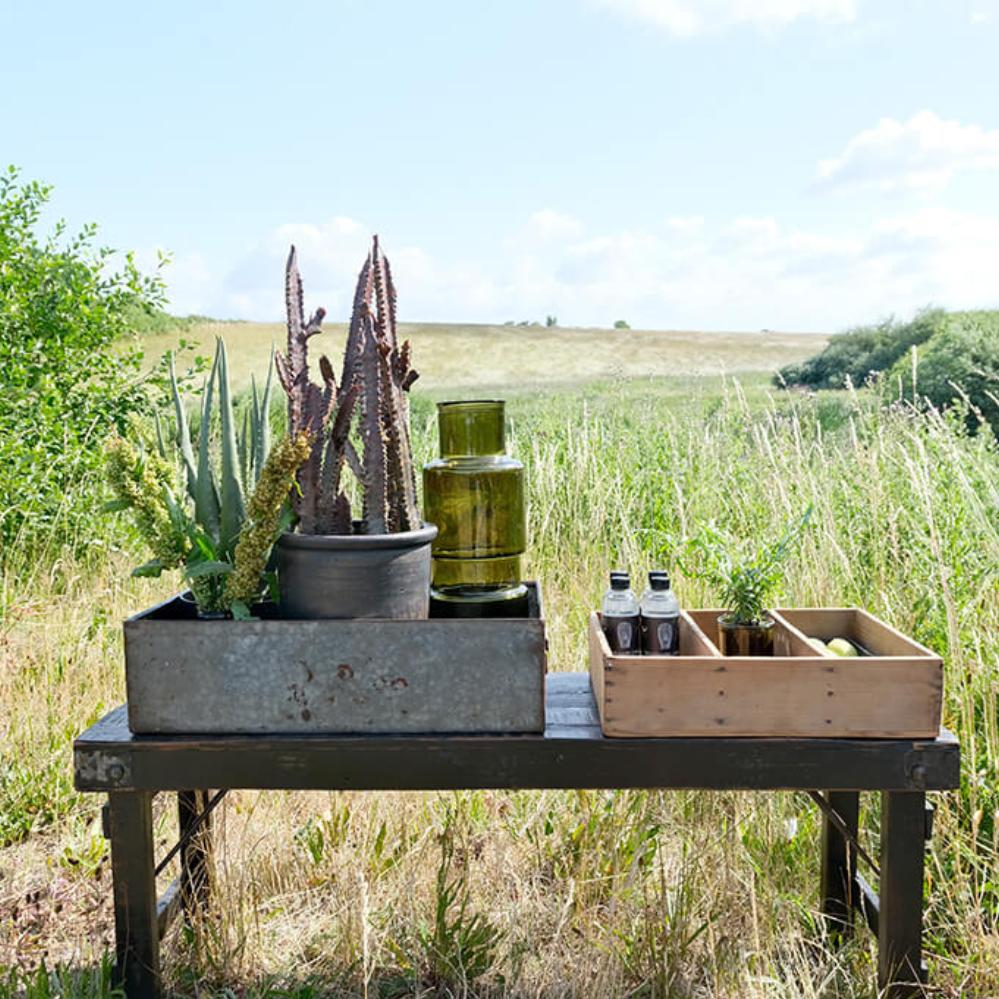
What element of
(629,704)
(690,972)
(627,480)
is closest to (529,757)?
(629,704)

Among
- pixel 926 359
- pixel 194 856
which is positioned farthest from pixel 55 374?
pixel 926 359

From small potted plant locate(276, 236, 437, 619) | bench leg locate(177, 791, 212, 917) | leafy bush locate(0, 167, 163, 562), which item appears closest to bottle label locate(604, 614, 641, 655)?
small potted plant locate(276, 236, 437, 619)

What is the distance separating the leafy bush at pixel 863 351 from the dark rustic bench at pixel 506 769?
72.7ft

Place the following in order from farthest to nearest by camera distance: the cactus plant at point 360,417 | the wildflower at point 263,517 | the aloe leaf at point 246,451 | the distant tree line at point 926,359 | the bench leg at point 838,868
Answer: the distant tree line at point 926,359 < the bench leg at point 838,868 < the aloe leaf at point 246,451 < the cactus plant at point 360,417 < the wildflower at point 263,517

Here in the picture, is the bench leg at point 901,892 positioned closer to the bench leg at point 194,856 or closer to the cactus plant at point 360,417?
the cactus plant at point 360,417

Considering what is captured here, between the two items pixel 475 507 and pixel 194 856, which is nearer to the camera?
pixel 475 507

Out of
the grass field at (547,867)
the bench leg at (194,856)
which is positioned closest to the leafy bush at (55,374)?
the grass field at (547,867)

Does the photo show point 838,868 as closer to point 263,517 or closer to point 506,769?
point 506,769

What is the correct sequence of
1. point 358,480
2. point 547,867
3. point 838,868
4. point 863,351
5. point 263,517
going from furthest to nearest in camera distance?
point 863,351
point 547,867
point 838,868
point 358,480
point 263,517

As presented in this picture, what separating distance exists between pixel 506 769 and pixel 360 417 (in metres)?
0.60

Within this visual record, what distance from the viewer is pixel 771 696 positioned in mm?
1603

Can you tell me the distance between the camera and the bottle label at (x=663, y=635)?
1.76 metres

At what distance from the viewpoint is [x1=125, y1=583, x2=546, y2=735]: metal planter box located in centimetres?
154

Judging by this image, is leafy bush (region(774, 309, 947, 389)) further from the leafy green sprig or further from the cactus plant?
the cactus plant
